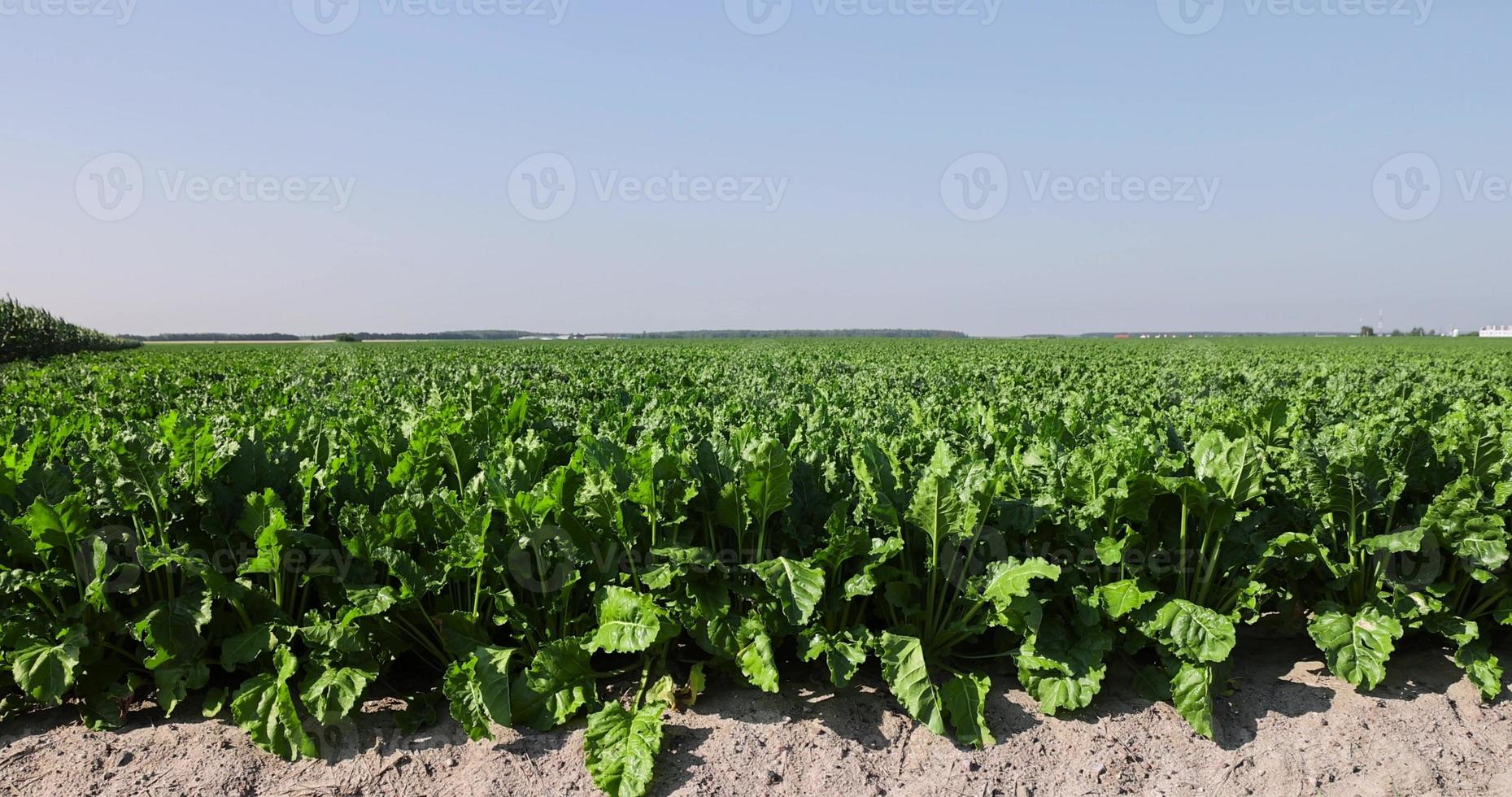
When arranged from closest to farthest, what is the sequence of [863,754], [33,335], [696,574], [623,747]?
[623,747], [863,754], [696,574], [33,335]

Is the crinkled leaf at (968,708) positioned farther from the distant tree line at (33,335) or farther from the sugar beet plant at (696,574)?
the distant tree line at (33,335)

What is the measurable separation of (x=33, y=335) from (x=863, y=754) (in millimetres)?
55366

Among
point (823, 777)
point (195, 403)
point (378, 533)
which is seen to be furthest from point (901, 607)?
point (195, 403)

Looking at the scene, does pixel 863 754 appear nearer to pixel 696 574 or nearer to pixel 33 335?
pixel 696 574

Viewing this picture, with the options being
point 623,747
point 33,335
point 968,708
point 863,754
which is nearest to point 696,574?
point 623,747

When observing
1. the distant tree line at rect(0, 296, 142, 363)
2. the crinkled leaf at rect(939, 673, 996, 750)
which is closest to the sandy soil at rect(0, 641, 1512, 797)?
the crinkled leaf at rect(939, 673, 996, 750)

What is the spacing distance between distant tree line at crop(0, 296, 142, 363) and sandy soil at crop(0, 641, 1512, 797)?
4283 centimetres

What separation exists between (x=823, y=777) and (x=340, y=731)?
1819 millimetres

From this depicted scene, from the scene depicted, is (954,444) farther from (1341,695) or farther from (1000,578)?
(1341,695)

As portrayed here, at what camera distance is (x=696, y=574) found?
127 inches

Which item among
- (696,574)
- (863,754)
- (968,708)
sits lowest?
(863,754)

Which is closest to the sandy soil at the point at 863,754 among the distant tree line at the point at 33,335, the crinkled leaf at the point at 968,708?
the crinkled leaf at the point at 968,708

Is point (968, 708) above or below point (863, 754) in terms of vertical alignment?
above

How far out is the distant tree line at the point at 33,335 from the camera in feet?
126
